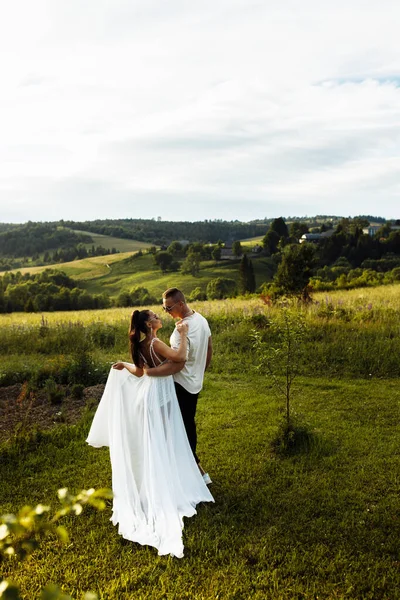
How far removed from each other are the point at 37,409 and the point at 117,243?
143m

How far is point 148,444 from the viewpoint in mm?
5734

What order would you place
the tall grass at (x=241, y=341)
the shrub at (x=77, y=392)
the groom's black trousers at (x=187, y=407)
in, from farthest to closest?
the tall grass at (x=241, y=341) < the shrub at (x=77, y=392) < the groom's black trousers at (x=187, y=407)

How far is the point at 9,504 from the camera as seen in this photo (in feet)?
19.9

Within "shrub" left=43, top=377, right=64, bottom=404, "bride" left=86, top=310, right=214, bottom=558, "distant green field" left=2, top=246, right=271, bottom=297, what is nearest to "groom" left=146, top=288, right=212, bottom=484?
"bride" left=86, top=310, right=214, bottom=558

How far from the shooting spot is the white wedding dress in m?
5.49

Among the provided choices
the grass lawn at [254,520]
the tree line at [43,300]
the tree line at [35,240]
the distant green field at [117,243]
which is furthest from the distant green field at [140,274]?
the grass lawn at [254,520]

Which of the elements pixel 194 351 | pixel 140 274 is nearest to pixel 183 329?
pixel 194 351

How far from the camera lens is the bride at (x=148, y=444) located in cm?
555

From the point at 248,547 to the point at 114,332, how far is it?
12.8 m

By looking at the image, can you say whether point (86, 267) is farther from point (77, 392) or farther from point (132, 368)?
point (132, 368)

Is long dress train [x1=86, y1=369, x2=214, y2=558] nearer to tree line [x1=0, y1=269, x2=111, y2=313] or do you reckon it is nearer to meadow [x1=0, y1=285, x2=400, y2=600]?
meadow [x1=0, y1=285, x2=400, y2=600]

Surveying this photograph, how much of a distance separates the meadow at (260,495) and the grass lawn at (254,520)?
0.01 metres

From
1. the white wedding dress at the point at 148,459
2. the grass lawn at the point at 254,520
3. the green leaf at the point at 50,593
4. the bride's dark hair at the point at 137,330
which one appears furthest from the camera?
the bride's dark hair at the point at 137,330

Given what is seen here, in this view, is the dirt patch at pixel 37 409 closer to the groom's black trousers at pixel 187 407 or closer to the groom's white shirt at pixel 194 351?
the groom's black trousers at pixel 187 407
